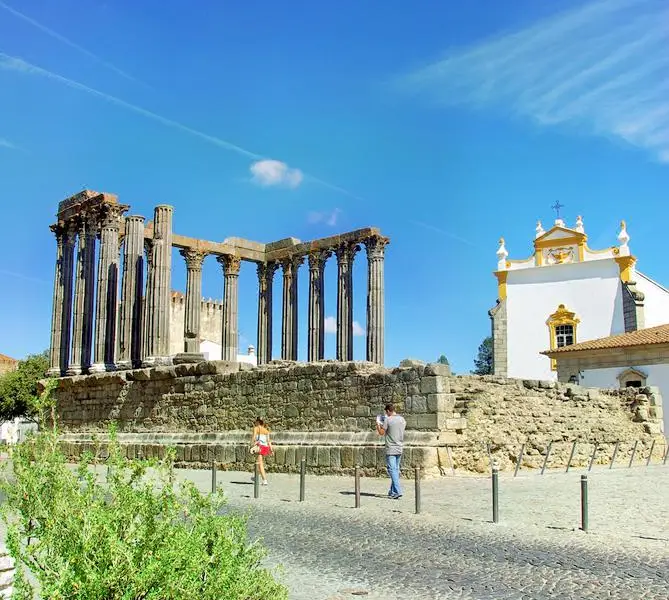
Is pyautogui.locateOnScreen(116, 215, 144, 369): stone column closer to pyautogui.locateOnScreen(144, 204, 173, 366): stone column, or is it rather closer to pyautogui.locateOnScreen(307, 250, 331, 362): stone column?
pyautogui.locateOnScreen(144, 204, 173, 366): stone column

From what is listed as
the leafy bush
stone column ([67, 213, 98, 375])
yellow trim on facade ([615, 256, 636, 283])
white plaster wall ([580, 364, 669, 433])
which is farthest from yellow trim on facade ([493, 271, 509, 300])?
the leafy bush

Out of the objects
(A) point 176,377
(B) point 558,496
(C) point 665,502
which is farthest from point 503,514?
(A) point 176,377

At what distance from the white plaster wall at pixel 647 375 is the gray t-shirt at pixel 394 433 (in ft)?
61.6

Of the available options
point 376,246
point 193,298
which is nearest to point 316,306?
point 376,246

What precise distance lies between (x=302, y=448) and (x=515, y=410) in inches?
183

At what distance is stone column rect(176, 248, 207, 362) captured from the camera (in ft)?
101

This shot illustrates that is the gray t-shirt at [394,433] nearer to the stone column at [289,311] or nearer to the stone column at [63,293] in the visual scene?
the stone column at [63,293]

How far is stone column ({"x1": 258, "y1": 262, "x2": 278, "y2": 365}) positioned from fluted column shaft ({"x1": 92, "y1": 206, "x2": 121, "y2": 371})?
894cm

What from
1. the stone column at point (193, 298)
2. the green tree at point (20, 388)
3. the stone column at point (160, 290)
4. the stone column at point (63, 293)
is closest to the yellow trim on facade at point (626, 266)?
the stone column at point (193, 298)

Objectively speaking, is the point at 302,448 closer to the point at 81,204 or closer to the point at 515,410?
the point at 515,410

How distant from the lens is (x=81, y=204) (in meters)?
28.5

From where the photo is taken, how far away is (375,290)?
102 ft

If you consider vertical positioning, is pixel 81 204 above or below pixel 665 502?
above

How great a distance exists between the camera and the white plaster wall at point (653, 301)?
39.2 meters
